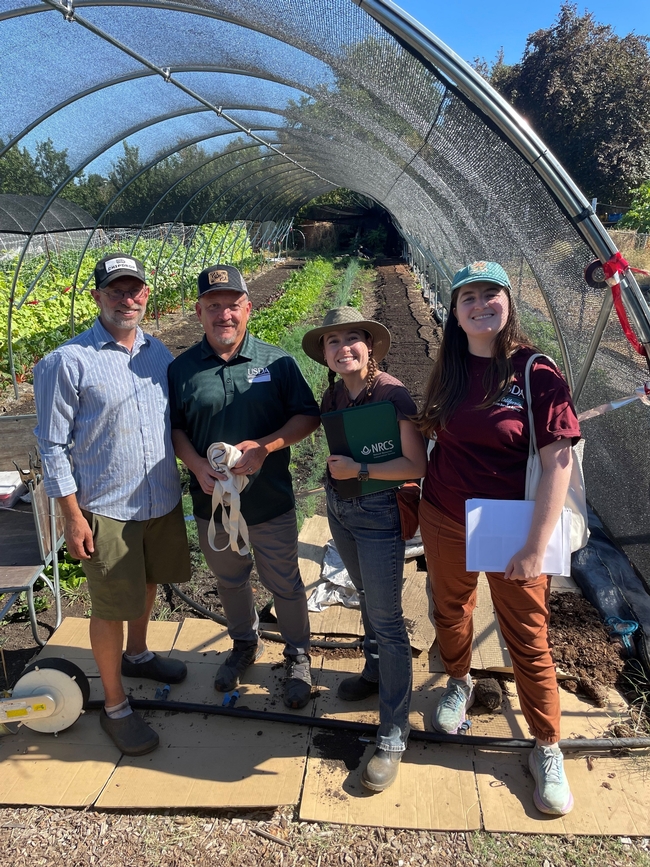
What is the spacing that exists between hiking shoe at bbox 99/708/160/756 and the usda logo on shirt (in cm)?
152

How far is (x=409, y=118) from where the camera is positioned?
10.8ft

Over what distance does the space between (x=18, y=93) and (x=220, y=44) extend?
1699mm

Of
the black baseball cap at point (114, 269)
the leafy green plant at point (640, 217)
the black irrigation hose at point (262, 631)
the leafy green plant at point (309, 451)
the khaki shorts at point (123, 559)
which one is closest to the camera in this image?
the black baseball cap at point (114, 269)

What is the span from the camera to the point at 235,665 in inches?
110

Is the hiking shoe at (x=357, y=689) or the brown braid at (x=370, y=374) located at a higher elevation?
the brown braid at (x=370, y=374)

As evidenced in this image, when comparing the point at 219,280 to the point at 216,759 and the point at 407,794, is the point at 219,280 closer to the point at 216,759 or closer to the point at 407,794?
the point at 216,759

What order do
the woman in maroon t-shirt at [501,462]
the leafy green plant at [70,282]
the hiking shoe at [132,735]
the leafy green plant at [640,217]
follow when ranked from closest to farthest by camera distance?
the woman in maroon t-shirt at [501,462]
the hiking shoe at [132,735]
the leafy green plant at [70,282]
the leafy green plant at [640,217]

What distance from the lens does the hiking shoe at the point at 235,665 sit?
273 centimetres

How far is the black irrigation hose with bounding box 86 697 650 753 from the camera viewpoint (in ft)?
7.77

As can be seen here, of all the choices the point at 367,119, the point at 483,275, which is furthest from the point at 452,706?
the point at 367,119

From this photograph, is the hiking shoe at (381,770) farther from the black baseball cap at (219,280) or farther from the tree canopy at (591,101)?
the tree canopy at (591,101)

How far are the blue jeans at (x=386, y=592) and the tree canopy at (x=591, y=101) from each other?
2764cm

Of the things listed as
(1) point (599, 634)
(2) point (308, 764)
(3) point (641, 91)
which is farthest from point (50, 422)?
(3) point (641, 91)

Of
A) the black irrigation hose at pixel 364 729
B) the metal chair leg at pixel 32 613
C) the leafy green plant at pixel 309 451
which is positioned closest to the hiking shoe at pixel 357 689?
the black irrigation hose at pixel 364 729
